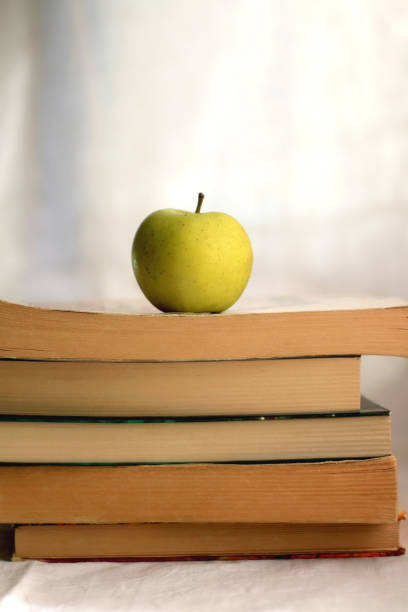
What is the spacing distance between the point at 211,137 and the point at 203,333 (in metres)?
0.63

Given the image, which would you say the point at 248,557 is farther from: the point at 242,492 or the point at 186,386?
the point at 186,386

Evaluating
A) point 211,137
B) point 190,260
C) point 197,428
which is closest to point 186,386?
point 197,428

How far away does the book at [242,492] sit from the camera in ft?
2.69

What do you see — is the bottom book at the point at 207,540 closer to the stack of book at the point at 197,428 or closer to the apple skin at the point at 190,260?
the stack of book at the point at 197,428

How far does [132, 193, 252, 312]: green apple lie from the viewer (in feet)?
2.92

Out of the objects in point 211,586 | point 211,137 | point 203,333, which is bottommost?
point 211,586

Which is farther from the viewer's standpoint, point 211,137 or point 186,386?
point 211,137

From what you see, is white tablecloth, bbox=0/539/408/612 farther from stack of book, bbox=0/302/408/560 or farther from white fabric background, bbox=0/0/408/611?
white fabric background, bbox=0/0/408/611

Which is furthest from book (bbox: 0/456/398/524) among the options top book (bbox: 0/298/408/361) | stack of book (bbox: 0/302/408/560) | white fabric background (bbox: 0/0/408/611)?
white fabric background (bbox: 0/0/408/611)

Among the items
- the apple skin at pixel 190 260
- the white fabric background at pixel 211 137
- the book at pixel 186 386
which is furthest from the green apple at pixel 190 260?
the white fabric background at pixel 211 137

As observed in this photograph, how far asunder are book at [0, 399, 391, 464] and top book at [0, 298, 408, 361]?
2.6 inches

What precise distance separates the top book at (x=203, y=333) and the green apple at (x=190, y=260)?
10 cm

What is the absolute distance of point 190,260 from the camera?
89cm

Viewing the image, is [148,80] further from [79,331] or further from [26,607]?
[26,607]
